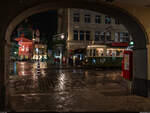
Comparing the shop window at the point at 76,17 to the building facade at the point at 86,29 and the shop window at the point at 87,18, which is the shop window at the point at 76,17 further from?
the shop window at the point at 87,18

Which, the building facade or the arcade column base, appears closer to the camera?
the arcade column base

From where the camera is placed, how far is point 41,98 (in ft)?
23.2

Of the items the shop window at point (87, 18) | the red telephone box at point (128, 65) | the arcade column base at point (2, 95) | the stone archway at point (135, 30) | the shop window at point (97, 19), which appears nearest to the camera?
the arcade column base at point (2, 95)

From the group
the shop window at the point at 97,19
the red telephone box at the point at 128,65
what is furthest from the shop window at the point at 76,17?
the red telephone box at the point at 128,65

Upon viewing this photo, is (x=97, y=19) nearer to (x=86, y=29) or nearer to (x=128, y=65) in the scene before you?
(x=86, y=29)

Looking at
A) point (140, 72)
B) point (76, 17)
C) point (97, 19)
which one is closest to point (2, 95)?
point (140, 72)

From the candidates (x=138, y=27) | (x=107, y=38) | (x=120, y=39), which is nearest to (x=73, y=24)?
(x=107, y=38)

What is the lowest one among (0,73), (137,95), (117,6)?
(137,95)

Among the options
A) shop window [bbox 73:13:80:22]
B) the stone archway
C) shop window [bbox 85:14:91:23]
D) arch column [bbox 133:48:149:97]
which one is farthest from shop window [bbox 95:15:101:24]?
arch column [bbox 133:48:149:97]

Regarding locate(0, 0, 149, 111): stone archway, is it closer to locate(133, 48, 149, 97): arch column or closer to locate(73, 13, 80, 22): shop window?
locate(133, 48, 149, 97): arch column

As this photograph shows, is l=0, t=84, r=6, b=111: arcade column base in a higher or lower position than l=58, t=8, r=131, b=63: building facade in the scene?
lower

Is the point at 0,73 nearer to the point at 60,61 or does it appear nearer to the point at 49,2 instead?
the point at 49,2

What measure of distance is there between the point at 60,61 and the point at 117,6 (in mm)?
33168

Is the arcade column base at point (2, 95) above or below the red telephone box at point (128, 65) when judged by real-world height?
below
